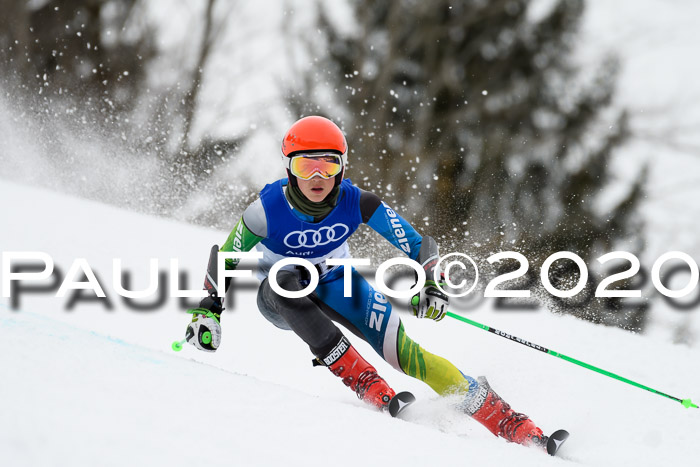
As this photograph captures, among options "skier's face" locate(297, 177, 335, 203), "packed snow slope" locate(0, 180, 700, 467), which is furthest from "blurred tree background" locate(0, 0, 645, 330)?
"skier's face" locate(297, 177, 335, 203)

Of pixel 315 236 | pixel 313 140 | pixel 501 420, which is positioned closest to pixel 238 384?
pixel 315 236

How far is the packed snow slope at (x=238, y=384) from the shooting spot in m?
1.68

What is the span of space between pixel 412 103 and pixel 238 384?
1944cm

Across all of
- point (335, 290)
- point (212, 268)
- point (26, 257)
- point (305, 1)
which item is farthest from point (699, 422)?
point (305, 1)

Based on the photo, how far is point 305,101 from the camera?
21.0 metres

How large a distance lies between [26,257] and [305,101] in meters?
16.0

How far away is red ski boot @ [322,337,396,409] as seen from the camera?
3.27 m

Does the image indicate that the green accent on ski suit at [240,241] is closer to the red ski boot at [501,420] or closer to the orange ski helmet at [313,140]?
the orange ski helmet at [313,140]

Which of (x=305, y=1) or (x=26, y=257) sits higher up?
(x=305, y=1)

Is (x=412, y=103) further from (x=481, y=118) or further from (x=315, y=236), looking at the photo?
(x=315, y=236)

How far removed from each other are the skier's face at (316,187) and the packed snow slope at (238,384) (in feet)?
3.07

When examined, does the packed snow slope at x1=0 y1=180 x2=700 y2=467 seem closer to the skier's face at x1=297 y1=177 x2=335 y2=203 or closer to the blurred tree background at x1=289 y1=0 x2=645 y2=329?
the skier's face at x1=297 y1=177 x2=335 y2=203

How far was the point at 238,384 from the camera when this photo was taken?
2377 millimetres

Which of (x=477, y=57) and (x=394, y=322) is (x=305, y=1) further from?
(x=394, y=322)
